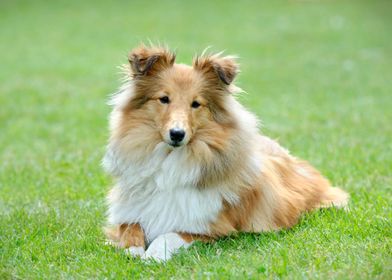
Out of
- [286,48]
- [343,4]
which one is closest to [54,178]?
[286,48]

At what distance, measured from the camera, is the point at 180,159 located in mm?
5676

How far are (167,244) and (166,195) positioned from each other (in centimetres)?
41

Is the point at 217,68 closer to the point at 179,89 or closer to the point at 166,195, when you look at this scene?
the point at 179,89

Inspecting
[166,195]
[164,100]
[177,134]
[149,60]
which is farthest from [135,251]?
[149,60]

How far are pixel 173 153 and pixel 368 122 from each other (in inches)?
249

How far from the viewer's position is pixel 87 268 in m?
5.30

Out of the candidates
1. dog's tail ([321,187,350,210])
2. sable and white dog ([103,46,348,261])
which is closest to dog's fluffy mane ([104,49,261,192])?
sable and white dog ([103,46,348,261])

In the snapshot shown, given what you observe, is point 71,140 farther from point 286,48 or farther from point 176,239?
point 286,48

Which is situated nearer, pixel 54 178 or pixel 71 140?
pixel 54 178

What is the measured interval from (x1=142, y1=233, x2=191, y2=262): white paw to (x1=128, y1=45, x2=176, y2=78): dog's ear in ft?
4.24

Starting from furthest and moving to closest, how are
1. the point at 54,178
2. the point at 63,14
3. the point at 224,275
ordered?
the point at 63,14, the point at 54,178, the point at 224,275

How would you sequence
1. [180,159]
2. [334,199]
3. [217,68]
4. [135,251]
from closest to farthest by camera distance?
[135,251] → [180,159] → [217,68] → [334,199]

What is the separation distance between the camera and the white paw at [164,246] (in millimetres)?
5434

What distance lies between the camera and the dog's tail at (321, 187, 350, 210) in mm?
6605
